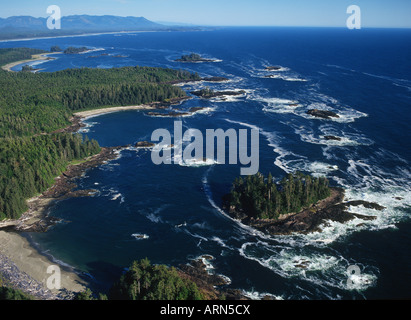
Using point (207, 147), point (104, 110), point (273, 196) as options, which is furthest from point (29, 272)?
point (104, 110)

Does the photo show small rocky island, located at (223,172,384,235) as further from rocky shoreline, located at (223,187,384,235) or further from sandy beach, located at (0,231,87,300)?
sandy beach, located at (0,231,87,300)

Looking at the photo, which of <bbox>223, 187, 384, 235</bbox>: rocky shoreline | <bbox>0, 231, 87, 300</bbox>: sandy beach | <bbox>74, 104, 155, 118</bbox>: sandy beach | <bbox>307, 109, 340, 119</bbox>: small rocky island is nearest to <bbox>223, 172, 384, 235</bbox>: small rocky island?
<bbox>223, 187, 384, 235</bbox>: rocky shoreline

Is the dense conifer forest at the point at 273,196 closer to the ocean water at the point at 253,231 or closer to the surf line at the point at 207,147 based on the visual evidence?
the ocean water at the point at 253,231

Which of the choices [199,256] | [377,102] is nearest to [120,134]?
[199,256]

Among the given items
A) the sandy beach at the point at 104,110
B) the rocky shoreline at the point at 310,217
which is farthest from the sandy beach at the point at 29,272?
the sandy beach at the point at 104,110

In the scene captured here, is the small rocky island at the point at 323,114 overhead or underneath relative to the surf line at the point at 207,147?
overhead

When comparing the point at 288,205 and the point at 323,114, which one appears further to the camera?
the point at 323,114

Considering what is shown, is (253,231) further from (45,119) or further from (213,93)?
→ (213,93)
